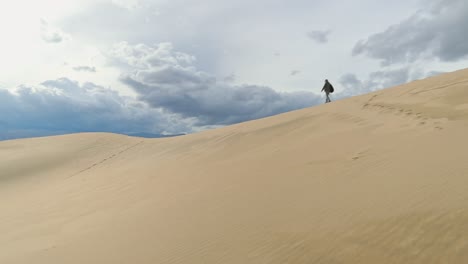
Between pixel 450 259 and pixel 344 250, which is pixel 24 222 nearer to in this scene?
pixel 344 250

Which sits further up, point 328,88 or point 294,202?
point 328,88

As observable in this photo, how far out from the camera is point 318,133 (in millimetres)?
9016

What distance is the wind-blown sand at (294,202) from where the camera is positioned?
10.5 feet

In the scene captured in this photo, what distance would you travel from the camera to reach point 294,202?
14.6 ft

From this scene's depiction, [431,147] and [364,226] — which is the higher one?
[431,147]

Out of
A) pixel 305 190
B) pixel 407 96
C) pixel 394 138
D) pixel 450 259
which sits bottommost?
pixel 450 259

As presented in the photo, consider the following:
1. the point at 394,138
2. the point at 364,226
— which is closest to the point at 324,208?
the point at 364,226

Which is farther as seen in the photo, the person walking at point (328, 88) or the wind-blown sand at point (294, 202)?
the person walking at point (328, 88)

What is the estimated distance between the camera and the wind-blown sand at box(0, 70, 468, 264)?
126 inches

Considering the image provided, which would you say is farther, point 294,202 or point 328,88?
point 328,88

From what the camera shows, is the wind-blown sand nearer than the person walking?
Yes

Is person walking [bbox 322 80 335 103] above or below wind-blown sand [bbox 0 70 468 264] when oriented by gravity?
above

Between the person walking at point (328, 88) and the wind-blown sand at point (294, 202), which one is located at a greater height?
the person walking at point (328, 88)

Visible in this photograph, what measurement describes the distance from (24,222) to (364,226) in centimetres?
744
